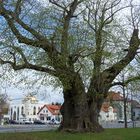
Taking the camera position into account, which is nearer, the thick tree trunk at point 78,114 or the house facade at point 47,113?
the thick tree trunk at point 78,114

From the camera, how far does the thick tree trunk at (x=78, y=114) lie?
3133 centimetres

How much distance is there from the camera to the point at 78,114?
3150cm

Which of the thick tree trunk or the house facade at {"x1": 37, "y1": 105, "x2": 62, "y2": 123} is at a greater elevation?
the house facade at {"x1": 37, "y1": 105, "x2": 62, "y2": 123}

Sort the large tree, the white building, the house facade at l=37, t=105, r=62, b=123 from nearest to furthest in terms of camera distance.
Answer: the large tree → the house facade at l=37, t=105, r=62, b=123 → the white building

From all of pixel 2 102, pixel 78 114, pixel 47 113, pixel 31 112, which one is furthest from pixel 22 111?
pixel 78 114

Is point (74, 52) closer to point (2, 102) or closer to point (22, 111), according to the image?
point (2, 102)

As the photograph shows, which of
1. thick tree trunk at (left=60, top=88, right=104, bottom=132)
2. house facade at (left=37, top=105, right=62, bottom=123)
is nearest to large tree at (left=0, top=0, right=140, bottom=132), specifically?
thick tree trunk at (left=60, top=88, right=104, bottom=132)

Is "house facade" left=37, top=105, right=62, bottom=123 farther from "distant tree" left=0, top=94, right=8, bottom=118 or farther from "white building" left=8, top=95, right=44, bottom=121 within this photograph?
"distant tree" left=0, top=94, right=8, bottom=118

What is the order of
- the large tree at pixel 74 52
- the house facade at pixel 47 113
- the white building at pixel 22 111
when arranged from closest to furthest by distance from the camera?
the large tree at pixel 74 52, the house facade at pixel 47 113, the white building at pixel 22 111

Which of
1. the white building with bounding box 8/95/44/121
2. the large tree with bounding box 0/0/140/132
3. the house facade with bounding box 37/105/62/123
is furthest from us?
the white building with bounding box 8/95/44/121

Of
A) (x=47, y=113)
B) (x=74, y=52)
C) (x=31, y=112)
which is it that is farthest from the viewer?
(x=31, y=112)

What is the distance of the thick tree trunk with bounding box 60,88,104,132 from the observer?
31.3 m

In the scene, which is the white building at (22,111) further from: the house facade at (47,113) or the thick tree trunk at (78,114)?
the thick tree trunk at (78,114)

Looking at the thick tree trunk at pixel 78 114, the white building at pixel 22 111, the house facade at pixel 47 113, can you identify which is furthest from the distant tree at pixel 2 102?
the house facade at pixel 47 113
